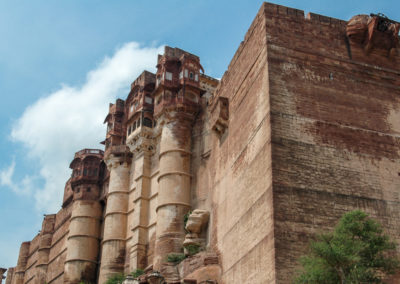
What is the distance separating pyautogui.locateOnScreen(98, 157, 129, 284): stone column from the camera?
27395mm

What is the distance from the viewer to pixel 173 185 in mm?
24438

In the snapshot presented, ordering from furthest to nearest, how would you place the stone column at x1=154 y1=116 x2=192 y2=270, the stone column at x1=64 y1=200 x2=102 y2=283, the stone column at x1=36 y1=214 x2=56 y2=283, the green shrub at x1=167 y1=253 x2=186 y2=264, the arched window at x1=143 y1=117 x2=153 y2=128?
the stone column at x1=36 y1=214 x2=56 y2=283
the stone column at x1=64 y1=200 x2=102 y2=283
the arched window at x1=143 y1=117 x2=153 y2=128
the stone column at x1=154 y1=116 x2=192 y2=270
the green shrub at x1=167 y1=253 x2=186 y2=264

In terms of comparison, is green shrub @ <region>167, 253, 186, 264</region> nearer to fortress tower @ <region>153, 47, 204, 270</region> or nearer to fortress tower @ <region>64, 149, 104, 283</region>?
fortress tower @ <region>153, 47, 204, 270</region>

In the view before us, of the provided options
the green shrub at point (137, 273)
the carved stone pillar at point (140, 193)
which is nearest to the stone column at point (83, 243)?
the carved stone pillar at point (140, 193)

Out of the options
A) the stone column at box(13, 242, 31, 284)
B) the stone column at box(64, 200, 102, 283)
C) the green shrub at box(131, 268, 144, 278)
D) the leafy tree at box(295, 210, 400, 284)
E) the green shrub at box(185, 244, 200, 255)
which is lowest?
the leafy tree at box(295, 210, 400, 284)

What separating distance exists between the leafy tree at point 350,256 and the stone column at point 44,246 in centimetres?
2951

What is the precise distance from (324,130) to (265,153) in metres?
1.88

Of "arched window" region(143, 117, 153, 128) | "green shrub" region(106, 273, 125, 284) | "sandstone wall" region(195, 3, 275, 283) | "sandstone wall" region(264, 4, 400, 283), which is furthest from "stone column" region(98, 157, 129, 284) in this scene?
"sandstone wall" region(264, 4, 400, 283)

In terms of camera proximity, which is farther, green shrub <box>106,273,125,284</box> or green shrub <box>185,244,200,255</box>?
green shrub <box>106,273,125,284</box>

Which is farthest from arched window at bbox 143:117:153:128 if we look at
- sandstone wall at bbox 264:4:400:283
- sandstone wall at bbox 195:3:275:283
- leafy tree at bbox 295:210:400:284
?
leafy tree at bbox 295:210:400:284

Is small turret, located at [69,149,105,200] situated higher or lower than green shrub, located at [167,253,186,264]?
higher

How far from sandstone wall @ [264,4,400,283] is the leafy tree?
1.93 meters

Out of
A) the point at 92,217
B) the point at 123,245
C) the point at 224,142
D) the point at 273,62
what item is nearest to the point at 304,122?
the point at 273,62

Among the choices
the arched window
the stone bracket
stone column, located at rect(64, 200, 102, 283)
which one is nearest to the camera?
the stone bracket
